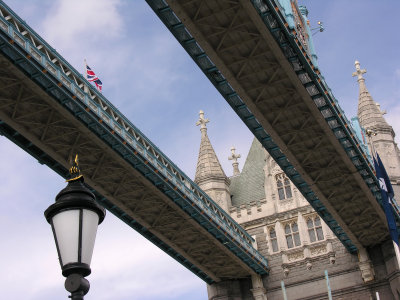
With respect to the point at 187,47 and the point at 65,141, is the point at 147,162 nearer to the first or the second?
the point at 65,141

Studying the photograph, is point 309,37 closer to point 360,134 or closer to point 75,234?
point 360,134

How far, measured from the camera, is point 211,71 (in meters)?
25.6

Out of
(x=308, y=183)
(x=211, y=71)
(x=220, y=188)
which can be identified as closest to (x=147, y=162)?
(x=211, y=71)

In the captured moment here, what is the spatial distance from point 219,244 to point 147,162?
387 inches

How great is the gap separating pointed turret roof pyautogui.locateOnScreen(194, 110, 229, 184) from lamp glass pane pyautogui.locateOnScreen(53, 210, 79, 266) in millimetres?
40399

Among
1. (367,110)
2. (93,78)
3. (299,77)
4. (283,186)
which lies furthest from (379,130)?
(93,78)

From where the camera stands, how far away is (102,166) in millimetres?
29000

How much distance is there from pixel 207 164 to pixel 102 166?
1805 centimetres

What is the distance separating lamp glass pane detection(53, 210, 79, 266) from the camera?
5.23 metres

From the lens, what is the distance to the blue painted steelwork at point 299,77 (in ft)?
74.5

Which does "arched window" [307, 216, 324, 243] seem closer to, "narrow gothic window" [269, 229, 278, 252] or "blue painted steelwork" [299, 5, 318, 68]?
"narrow gothic window" [269, 229, 278, 252]

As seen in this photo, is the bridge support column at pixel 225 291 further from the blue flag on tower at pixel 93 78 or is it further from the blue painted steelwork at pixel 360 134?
the blue flag on tower at pixel 93 78

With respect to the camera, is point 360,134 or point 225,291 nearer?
point 360,134

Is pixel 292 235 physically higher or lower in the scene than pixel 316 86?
higher
